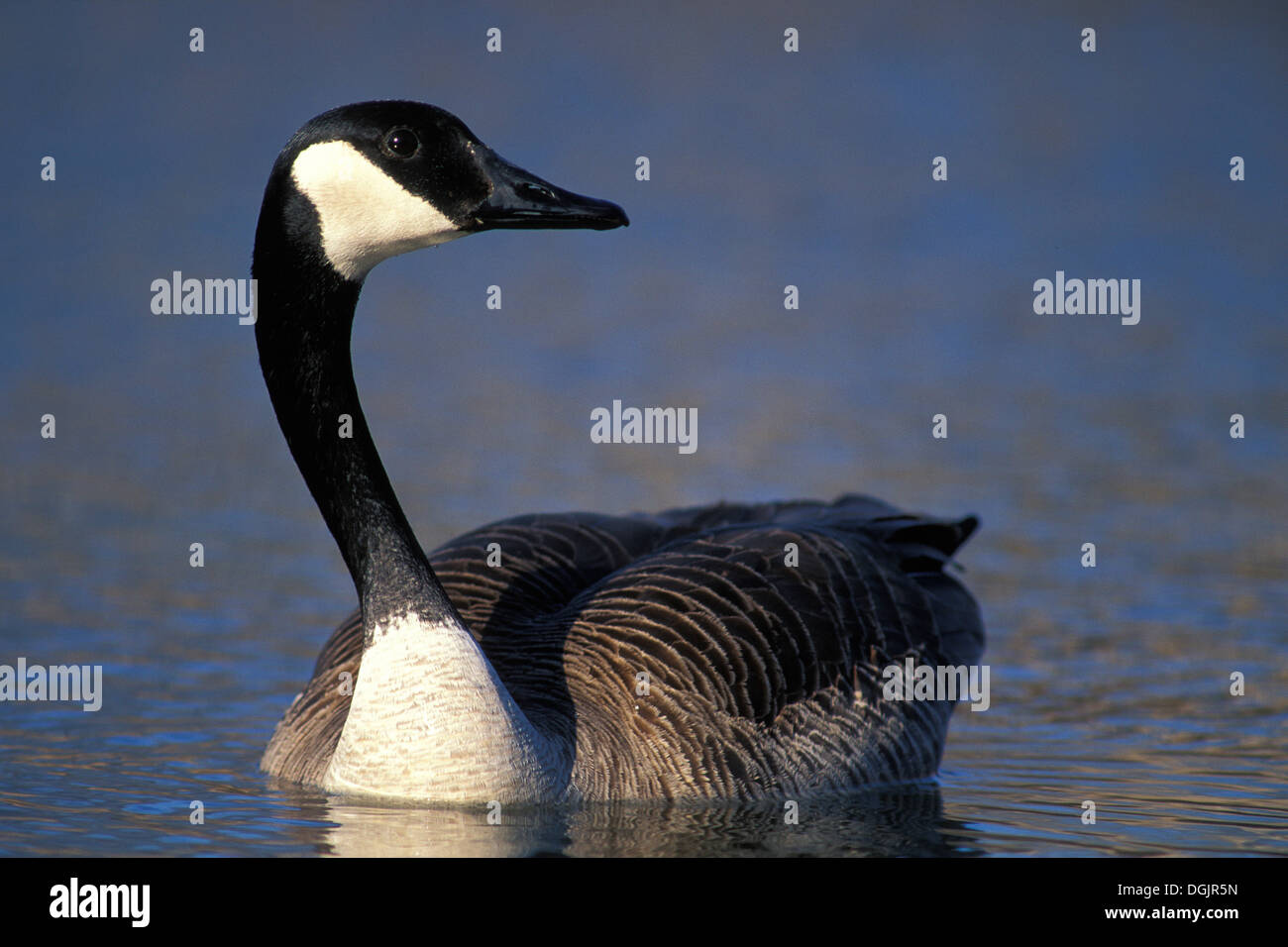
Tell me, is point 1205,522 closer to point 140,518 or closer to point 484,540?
point 484,540

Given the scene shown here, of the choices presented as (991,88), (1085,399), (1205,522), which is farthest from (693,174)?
(1205,522)

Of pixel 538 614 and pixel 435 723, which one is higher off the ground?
pixel 538 614

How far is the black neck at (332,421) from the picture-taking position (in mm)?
6828

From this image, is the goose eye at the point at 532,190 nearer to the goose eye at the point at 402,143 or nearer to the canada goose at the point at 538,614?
the canada goose at the point at 538,614

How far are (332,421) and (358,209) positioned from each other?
79 cm

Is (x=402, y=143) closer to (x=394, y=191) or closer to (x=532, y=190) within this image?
(x=394, y=191)

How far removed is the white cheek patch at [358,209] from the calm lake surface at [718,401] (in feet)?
6.66

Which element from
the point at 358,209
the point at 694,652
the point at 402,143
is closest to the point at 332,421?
the point at 358,209

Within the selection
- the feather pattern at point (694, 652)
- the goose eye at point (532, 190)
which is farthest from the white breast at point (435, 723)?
the goose eye at point (532, 190)

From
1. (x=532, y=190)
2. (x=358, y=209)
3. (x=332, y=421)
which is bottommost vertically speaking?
(x=332, y=421)

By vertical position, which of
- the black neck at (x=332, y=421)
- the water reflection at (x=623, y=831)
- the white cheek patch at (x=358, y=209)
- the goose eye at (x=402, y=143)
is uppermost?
the goose eye at (x=402, y=143)

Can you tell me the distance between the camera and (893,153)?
22.2 m

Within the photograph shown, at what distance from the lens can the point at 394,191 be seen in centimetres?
683

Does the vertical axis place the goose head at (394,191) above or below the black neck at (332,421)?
above
